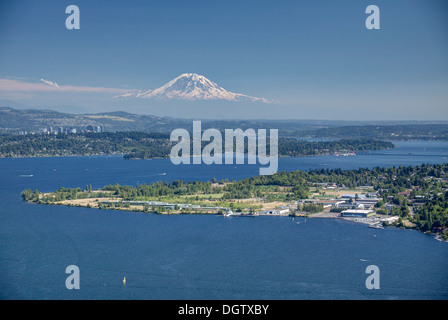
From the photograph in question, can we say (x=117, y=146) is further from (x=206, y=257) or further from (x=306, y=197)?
(x=206, y=257)

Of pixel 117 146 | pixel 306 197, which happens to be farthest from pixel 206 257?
pixel 117 146

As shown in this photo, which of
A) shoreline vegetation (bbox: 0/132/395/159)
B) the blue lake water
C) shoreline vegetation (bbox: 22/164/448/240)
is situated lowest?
the blue lake water

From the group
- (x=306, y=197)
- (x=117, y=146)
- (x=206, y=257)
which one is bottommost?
(x=206, y=257)

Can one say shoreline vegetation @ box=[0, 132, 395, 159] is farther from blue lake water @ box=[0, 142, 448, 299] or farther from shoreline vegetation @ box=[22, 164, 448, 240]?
blue lake water @ box=[0, 142, 448, 299]

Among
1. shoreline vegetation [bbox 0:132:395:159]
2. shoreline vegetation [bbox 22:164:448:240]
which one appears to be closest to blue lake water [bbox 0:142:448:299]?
shoreline vegetation [bbox 22:164:448:240]

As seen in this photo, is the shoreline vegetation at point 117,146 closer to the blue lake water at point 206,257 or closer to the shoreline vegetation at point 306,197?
the shoreline vegetation at point 306,197

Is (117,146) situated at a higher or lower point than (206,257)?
higher

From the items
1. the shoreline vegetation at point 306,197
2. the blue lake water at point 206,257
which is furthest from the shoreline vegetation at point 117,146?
the blue lake water at point 206,257
